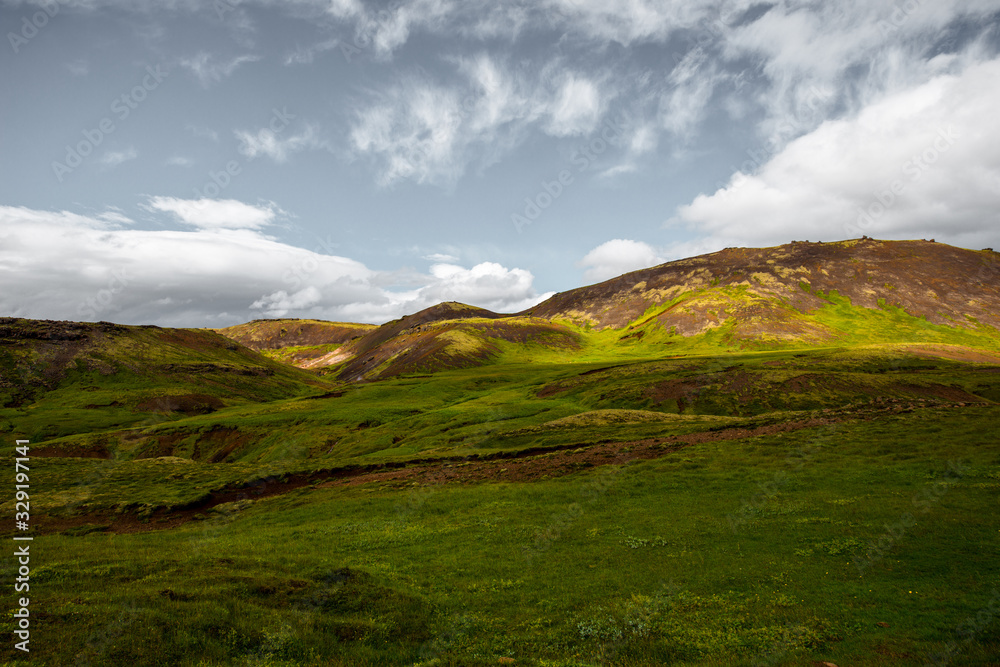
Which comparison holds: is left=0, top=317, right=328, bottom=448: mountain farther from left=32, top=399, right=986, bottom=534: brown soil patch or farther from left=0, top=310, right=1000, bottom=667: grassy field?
left=32, top=399, right=986, bottom=534: brown soil patch

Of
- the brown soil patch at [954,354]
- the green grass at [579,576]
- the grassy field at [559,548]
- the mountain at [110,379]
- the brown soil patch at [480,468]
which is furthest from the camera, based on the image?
the mountain at [110,379]

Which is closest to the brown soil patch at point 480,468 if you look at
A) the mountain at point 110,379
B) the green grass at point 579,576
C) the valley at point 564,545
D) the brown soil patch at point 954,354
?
the valley at point 564,545

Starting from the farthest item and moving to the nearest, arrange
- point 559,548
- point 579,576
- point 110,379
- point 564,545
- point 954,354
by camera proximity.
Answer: point 110,379
point 954,354
point 564,545
point 559,548
point 579,576

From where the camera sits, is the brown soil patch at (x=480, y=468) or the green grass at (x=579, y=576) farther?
the brown soil patch at (x=480, y=468)

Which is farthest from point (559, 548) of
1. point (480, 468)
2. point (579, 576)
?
point (480, 468)

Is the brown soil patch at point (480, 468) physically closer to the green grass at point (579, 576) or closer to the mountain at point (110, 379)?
the green grass at point (579, 576)

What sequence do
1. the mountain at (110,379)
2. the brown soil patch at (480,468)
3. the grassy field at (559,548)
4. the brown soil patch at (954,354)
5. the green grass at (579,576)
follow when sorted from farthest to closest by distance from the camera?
the mountain at (110,379)
the brown soil patch at (954,354)
the brown soil patch at (480,468)
the grassy field at (559,548)
the green grass at (579,576)

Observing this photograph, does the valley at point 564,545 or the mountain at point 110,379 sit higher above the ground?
the mountain at point 110,379

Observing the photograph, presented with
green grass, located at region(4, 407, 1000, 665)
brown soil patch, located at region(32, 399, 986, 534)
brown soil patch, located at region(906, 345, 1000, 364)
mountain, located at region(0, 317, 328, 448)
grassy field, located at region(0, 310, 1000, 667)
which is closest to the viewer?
green grass, located at region(4, 407, 1000, 665)

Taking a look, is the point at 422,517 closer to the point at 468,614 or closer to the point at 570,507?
the point at 570,507

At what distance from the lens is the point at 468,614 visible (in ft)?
57.2

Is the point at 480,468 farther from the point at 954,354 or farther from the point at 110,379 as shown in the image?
the point at 110,379

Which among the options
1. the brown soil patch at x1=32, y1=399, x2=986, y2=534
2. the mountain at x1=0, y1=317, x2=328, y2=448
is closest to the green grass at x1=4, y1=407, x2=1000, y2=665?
the brown soil patch at x1=32, y1=399, x2=986, y2=534

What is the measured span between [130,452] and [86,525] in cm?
6044
